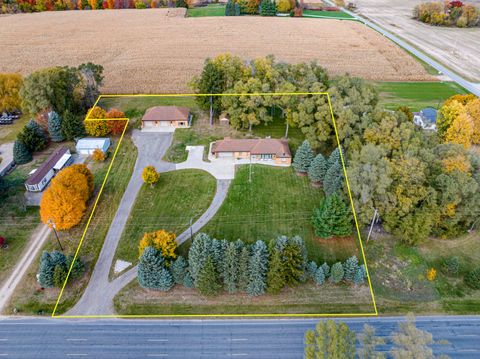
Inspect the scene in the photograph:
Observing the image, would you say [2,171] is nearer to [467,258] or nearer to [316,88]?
[316,88]

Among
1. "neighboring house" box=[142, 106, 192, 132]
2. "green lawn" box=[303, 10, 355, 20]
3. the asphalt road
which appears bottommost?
the asphalt road

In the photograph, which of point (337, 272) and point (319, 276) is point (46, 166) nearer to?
point (319, 276)

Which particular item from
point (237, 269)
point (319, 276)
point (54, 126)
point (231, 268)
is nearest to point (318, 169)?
point (319, 276)

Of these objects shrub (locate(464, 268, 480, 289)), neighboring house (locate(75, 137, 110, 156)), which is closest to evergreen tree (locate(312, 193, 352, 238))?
shrub (locate(464, 268, 480, 289))

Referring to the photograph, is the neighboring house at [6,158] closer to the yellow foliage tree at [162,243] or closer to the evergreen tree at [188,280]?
the yellow foliage tree at [162,243]

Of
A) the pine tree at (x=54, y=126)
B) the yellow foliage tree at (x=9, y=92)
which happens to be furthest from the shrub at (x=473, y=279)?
the yellow foliage tree at (x=9, y=92)

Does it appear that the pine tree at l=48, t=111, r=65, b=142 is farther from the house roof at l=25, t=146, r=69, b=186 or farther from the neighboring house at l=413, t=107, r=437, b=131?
the neighboring house at l=413, t=107, r=437, b=131
